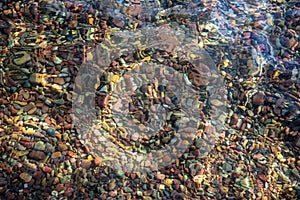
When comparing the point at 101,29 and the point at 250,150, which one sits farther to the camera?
the point at 101,29

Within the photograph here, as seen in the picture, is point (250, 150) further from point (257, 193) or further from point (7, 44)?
point (7, 44)

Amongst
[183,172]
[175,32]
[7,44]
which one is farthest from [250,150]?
[7,44]

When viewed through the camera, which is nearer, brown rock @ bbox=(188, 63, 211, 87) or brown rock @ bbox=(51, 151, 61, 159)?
brown rock @ bbox=(51, 151, 61, 159)

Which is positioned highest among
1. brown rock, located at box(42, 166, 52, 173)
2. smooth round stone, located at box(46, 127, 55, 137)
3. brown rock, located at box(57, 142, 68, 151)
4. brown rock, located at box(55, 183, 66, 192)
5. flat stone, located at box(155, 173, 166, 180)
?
smooth round stone, located at box(46, 127, 55, 137)

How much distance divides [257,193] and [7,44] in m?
1.43

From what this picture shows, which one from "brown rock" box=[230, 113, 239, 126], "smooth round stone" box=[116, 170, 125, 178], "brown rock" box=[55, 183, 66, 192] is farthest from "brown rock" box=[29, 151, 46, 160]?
"brown rock" box=[230, 113, 239, 126]

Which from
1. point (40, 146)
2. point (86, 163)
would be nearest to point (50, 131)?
point (40, 146)

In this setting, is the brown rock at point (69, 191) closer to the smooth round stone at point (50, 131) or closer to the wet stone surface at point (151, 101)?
the wet stone surface at point (151, 101)

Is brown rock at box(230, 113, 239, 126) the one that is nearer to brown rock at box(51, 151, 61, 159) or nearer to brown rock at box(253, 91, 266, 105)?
brown rock at box(253, 91, 266, 105)

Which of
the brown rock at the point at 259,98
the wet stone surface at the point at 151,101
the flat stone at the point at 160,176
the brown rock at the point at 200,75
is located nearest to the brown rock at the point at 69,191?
the wet stone surface at the point at 151,101

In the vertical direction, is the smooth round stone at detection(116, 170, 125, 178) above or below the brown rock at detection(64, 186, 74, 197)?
above

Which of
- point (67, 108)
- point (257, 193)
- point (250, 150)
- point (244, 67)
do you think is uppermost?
point (244, 67)

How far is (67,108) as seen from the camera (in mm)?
1925

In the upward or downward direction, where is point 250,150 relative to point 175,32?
downward
